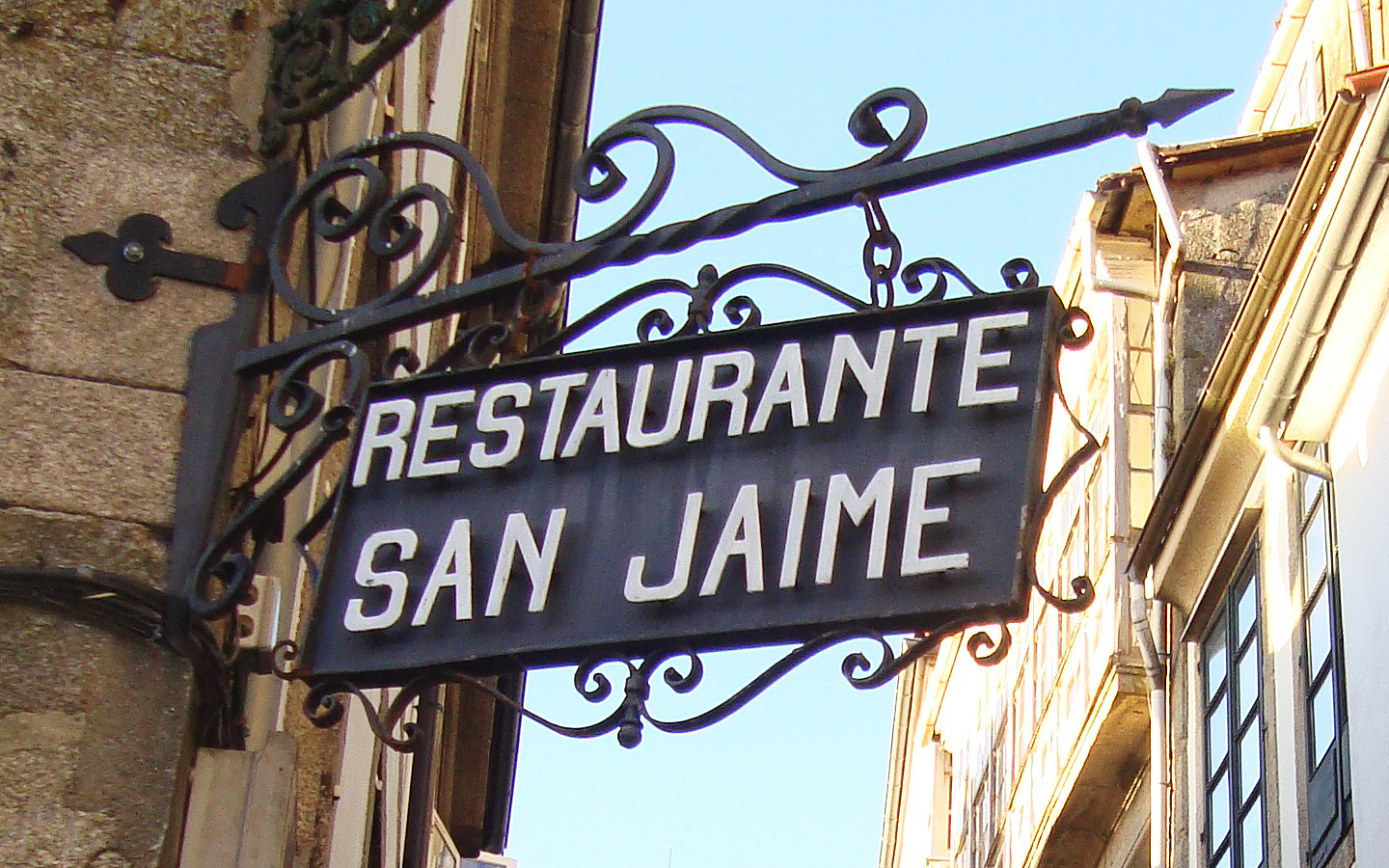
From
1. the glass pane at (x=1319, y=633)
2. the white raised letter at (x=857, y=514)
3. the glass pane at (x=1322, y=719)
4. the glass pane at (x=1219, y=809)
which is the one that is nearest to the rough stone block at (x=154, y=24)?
the white raised letter at (x=857, y=514)

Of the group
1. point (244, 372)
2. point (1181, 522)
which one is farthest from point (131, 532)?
point (1181, 522)

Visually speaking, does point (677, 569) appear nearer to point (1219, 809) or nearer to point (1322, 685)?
point (1322, 685)

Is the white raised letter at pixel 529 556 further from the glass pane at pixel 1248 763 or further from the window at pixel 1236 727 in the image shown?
the glass pane at pixel 1248 763

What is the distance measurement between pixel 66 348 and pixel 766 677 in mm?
1489

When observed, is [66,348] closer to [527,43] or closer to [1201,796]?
[527,43]

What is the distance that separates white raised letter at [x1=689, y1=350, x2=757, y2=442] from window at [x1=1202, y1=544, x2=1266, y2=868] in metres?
9.21

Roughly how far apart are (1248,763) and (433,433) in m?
9.84

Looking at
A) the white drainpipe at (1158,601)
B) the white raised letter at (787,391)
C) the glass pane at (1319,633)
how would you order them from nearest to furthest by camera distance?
1. the white raised letter at (787,391)
2. the glass pane at (1319,633)
3. the white drainpipe at (1158,601)

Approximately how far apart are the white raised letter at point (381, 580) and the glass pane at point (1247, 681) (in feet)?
→ 32.5

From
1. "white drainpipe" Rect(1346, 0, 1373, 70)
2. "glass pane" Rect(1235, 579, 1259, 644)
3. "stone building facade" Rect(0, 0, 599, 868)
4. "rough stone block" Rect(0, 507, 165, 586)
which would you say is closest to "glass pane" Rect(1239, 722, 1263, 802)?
"glass pane" Rect(1235, 579, 1259, 644)

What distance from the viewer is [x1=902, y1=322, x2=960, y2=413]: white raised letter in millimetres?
4039

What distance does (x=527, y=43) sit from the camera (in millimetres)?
10742

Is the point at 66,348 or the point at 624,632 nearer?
the point at 624,632

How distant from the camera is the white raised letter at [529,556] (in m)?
4.04
